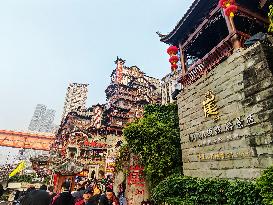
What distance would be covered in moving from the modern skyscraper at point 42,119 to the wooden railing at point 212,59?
166 m

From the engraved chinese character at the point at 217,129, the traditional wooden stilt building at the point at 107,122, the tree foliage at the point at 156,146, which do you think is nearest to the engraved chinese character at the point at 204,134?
the engraved chinese character at the point at 217,129

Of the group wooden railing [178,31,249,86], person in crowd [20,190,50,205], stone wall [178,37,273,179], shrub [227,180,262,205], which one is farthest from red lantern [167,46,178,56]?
person in crowd [20,190,50,205]

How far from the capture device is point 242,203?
229 inches

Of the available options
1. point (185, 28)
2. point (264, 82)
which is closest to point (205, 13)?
point (185, 28)

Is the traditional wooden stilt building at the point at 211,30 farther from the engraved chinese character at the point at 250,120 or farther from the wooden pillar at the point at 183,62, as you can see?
the engraved chinese character at the point at 250,120

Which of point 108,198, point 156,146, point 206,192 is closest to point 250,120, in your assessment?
point 206,192

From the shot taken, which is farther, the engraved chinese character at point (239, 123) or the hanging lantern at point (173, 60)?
the hanging lantern at point (173, 60)

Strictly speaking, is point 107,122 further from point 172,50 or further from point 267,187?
point 267,187

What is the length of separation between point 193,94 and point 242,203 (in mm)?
5146

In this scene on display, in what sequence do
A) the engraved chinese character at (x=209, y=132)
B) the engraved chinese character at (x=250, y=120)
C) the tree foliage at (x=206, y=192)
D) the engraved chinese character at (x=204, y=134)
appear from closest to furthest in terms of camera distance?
the tree foliage at (x=206, y=192), the engraved chinese character at (x=250, y=120), the engraved chinese character at (x=209, y=132), the engraved chinese character at (x=204, y=134)

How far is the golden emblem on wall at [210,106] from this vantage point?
8.25 m

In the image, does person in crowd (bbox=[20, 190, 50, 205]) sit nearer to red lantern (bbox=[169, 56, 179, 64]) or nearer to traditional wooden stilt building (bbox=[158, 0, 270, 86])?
traditional wooden stilt building (bbox=[158, 0, 270, 86])

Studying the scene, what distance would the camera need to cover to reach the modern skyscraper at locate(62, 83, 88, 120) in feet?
209

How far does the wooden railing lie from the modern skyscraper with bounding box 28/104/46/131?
171144mm
